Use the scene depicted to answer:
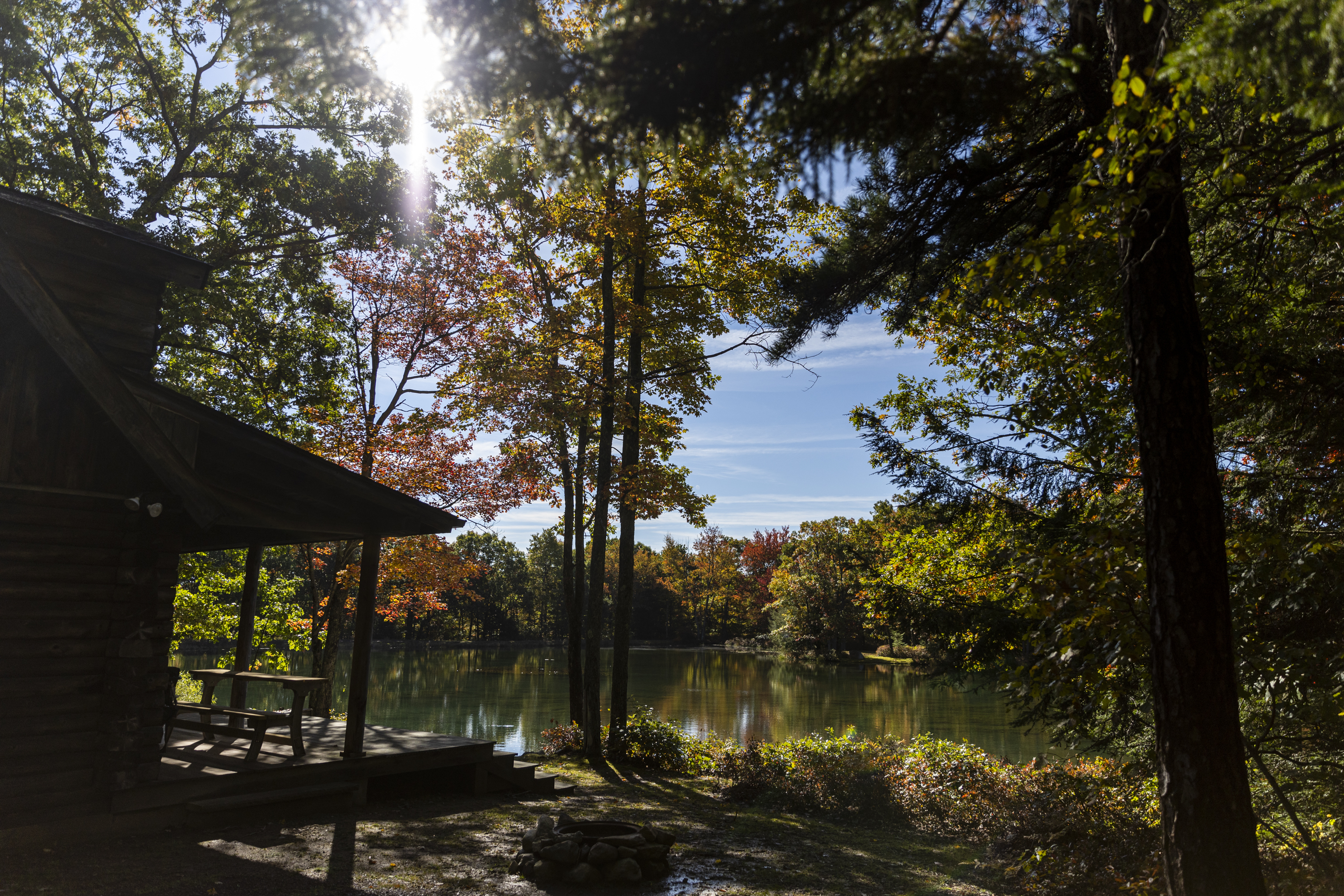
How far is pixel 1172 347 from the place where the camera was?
4.43m

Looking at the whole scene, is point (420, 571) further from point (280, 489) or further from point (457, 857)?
point (457, 857)

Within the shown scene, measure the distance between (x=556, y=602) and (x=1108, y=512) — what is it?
65.9 m

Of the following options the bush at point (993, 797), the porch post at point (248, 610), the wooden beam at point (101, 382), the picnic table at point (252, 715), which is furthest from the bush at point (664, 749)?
the wooden beam at point (101, 382)

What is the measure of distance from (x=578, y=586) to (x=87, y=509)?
951 centimetres

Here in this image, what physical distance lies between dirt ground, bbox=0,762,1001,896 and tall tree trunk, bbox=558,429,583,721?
5.04 m

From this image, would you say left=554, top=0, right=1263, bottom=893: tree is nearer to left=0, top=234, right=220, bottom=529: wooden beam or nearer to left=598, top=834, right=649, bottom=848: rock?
left=598, top=834, right=649, bottom=848: rock

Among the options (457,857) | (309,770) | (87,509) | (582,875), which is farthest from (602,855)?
(87,509)

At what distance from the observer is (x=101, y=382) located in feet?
20.6

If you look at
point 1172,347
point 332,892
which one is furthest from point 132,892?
point 1172,347

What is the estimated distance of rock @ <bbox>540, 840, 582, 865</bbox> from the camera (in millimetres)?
6465

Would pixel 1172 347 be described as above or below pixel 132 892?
above

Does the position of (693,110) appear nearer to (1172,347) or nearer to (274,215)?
(1172,347)

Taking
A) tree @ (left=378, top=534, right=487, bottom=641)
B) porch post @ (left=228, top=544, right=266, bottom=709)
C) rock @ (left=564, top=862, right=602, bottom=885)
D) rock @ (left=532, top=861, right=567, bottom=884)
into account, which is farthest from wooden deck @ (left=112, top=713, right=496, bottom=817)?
tree @ (left=378, top=534, right=487, bottom=641)

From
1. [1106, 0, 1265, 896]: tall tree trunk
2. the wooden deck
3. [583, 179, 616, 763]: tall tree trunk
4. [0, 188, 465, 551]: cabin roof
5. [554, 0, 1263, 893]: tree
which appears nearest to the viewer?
[554, 0, 1263, 893]: tree
